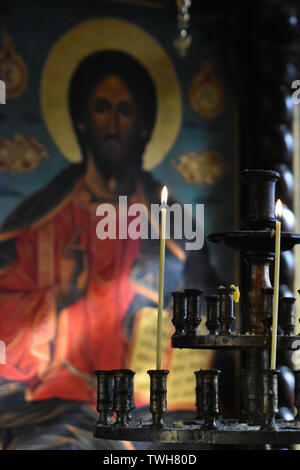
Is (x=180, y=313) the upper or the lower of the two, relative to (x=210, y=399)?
upper

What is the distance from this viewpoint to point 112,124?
6266 millimetres

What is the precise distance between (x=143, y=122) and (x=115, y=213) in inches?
28.4

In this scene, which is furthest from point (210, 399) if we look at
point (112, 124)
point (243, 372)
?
point (112, 124)

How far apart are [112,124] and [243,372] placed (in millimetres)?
4164

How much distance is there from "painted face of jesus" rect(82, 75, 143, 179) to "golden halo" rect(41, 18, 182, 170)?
14 cm

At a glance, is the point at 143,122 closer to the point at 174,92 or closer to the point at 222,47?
the point at 174,92

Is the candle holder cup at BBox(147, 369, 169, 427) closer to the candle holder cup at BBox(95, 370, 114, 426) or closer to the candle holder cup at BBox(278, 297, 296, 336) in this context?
the candle holder cup at BBox(95, 370, 114, 426)

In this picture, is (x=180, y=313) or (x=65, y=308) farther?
(x=65, y=308)

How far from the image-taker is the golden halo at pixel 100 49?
20.1 feet

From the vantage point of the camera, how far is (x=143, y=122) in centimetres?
633

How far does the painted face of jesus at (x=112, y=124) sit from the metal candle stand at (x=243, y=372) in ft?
12.5

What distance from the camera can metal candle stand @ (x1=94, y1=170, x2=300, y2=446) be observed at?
1972 mm

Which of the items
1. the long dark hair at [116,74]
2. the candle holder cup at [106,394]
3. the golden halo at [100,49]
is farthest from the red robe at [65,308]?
the candle holder cup at [106,394]

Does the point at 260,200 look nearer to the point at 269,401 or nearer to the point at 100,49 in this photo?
the point at 269,401
